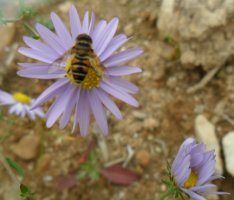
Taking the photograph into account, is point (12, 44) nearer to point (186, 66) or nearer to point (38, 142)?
point (38, 142)

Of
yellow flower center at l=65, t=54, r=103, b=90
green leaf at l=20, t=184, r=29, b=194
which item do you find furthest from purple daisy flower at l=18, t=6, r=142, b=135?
green leaf at l=20, t=184, r=29, b=194

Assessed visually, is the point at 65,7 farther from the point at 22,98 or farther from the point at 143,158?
the point at 143,158

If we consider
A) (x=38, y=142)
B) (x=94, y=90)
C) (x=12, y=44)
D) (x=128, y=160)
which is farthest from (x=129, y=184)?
(x=12, y=44)

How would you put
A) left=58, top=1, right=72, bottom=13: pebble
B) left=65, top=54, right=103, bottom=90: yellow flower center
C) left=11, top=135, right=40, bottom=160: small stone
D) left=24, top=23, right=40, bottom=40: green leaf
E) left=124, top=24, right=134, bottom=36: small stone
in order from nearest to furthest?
left=65, top=54, right=103, bottom=90: yellow flower center → left=24, top=23, right=40, bottom=40: green leaf → left=11, top=135, right=40, bottom=160: small stone → left=124, top=24, right=134, bottom=36: small stone → left=58, top=1, right=72, bottom=13: pebble

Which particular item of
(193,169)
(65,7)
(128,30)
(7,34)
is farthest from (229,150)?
(7,34)

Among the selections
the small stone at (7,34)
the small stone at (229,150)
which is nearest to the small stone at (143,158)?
the small stone at (229,150)

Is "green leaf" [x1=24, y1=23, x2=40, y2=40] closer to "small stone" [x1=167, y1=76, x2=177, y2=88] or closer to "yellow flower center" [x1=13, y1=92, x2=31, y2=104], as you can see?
"yellow flower center" [x1=13, y1=92, x2=31, y2=104]

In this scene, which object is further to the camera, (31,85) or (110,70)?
(31,85)
